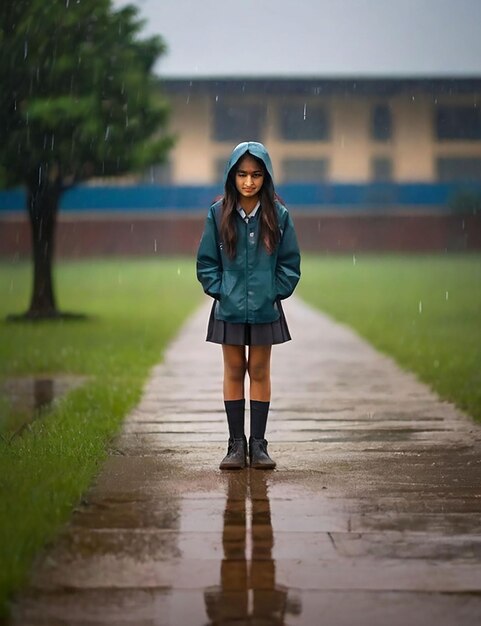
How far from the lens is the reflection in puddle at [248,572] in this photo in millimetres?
3604

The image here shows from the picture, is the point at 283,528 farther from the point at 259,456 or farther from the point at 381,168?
the point at 381,168

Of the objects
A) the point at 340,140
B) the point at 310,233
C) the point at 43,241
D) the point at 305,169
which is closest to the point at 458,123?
the point at 340,140

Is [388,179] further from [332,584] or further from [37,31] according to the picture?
[332,584]

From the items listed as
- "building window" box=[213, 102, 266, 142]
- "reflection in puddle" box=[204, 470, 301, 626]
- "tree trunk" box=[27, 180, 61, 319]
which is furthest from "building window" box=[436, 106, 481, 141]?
"reflection in puddle" box=[204, 470, 301, 626]

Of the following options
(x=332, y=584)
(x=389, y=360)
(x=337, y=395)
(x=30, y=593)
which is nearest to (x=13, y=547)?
(x=30, y=593)

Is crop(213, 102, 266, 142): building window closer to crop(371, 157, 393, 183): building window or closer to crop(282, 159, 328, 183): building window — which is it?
crop(282, 159, 328, 183): building window

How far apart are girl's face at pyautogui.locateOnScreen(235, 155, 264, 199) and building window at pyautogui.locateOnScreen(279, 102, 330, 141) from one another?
49745 mm

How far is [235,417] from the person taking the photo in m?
5.94

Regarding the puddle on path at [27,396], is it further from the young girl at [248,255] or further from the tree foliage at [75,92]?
the tree foliage at [75,92]

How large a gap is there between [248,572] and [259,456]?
1.89 metres

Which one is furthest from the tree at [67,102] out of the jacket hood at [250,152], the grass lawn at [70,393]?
the jacket hood at [250,152]

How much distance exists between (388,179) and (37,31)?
41361 millimetres

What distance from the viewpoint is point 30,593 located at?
373cm

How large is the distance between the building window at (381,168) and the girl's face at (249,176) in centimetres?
4997
